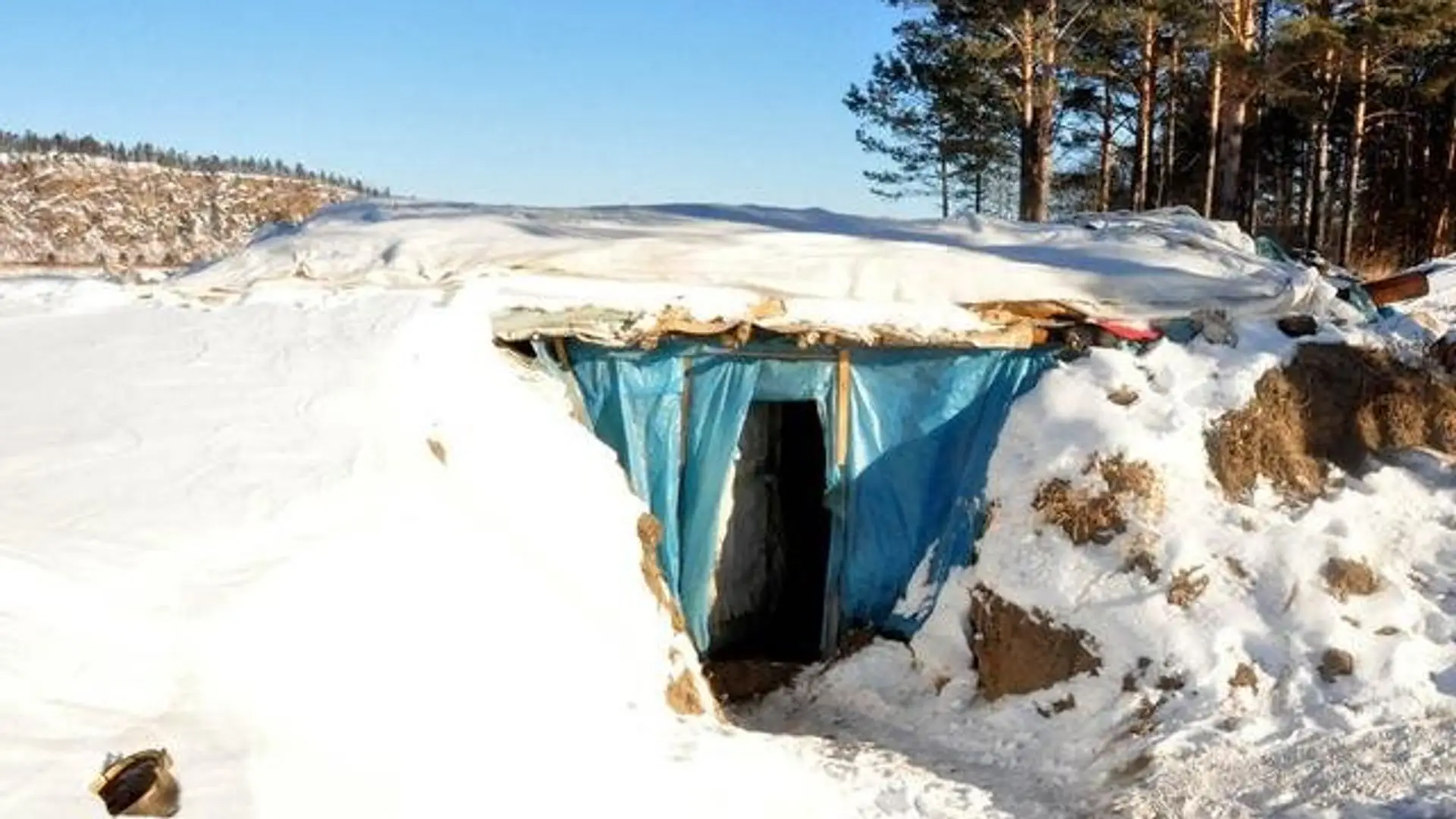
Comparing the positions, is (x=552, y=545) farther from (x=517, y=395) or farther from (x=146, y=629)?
(x=146, y=629)

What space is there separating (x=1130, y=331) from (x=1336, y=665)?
8.67 ft

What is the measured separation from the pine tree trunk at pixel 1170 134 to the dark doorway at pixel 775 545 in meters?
13.6

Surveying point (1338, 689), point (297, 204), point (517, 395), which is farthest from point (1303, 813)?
point (297, 204)

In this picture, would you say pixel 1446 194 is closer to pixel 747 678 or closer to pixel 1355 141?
pixel 1355 141

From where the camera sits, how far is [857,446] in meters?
8.30

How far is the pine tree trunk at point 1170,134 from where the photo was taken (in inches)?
834

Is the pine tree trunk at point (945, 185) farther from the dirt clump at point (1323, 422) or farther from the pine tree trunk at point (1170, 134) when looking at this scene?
the dirt clump at point (1323, 422)

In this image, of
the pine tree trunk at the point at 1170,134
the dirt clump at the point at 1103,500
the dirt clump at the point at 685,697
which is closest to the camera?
the dirt clump at the point at 685,697

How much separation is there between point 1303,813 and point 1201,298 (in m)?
4.02

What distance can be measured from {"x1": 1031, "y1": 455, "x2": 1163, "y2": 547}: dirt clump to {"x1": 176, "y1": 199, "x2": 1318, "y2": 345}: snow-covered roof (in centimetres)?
115

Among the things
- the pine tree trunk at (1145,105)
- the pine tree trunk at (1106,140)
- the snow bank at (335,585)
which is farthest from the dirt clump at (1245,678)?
the pine tree trunk at (1106,140)

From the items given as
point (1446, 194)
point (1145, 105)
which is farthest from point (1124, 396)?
point (1446, 194)

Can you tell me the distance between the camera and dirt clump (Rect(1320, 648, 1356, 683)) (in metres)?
6.42

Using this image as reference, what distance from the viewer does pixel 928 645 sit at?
7.62 metres
